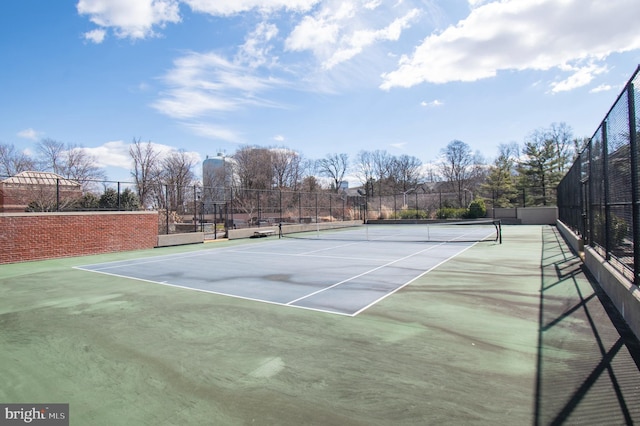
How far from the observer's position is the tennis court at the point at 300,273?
739cm

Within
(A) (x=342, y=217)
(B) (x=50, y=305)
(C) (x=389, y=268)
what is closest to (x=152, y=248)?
(B) (x=50, y=305)

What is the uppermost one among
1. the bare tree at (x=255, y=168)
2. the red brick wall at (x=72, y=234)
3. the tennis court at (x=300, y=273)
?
the bare tree at (x=255, y=168)

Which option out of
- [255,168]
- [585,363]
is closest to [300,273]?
[585,363]

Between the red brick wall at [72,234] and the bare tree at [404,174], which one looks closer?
the red brick wall at [72,234]

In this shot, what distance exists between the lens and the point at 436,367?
4004 mm

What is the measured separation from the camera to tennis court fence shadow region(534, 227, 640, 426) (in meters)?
3.08

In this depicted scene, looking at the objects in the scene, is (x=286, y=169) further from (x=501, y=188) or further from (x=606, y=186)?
(x=606, y=186)

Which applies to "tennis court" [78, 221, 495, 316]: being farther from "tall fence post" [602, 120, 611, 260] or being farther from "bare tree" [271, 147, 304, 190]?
"bare tree" [271, 147, 304, 190]

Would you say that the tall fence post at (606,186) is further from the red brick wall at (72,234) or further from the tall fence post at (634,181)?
the red brick wall at (72,234)

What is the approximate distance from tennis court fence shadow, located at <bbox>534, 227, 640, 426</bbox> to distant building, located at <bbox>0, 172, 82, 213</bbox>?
21.3 meters

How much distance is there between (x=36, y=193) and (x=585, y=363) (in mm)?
28511

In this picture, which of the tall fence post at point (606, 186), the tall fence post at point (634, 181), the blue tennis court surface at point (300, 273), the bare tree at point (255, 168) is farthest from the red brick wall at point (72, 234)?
the bare tree at point (255, 168)

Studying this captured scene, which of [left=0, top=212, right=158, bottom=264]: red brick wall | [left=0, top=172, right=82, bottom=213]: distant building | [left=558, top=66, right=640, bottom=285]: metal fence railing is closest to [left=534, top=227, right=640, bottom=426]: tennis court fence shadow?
[left=558, top=66, right=640, bottom=285]: metal fence railing

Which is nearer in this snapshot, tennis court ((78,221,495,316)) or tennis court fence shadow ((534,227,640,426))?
tennis court fence shadow ((534,227,640,426))
